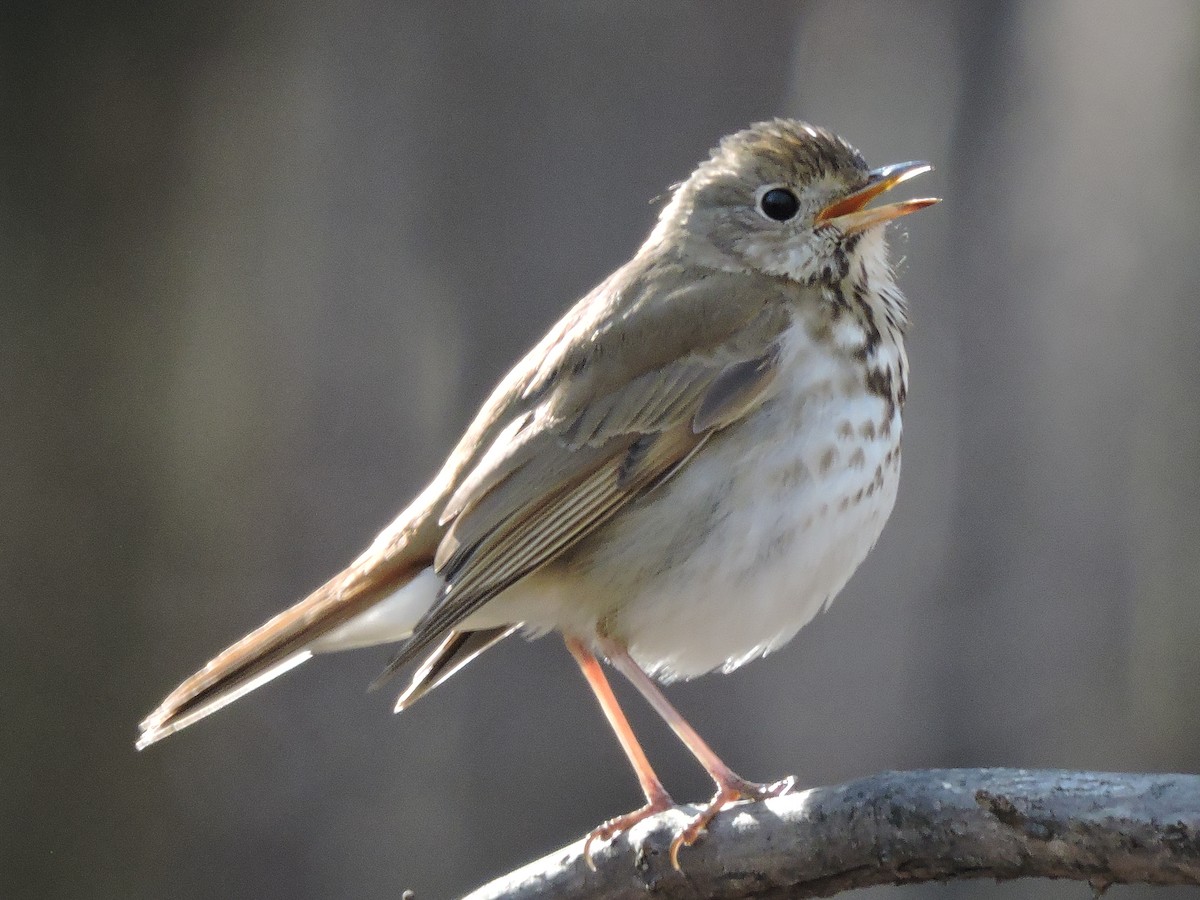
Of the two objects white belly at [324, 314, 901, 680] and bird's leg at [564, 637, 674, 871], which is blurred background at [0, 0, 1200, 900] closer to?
bird's leg at [564, 637, 674, 871]

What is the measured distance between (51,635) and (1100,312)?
268 centimetres

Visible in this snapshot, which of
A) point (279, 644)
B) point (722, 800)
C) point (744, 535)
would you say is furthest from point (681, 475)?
point (279, 644)

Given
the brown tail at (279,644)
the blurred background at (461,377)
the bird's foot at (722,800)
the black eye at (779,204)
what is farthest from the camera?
the blurred background at (461,377)

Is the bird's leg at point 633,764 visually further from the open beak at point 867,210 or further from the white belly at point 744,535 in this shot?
the open beak at point 867,210

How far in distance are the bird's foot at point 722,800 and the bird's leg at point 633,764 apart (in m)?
0.09

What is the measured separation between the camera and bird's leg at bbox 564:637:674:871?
2053 millimetres

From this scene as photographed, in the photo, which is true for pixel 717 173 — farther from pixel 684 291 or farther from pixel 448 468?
pixel 448 468

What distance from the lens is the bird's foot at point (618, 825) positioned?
79.4 inches

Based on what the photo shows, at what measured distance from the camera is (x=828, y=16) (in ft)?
11.3

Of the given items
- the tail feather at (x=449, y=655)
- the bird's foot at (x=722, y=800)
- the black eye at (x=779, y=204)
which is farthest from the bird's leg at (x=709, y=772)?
the black eye at (x=779, y=204)

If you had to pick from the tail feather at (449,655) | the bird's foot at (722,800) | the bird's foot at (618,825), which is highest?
A: the tail feather at (449,655)

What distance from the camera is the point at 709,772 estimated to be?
7.39ft

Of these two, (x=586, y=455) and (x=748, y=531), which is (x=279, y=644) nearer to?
(x=586, y=455)

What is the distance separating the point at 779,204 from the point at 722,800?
0.94m
